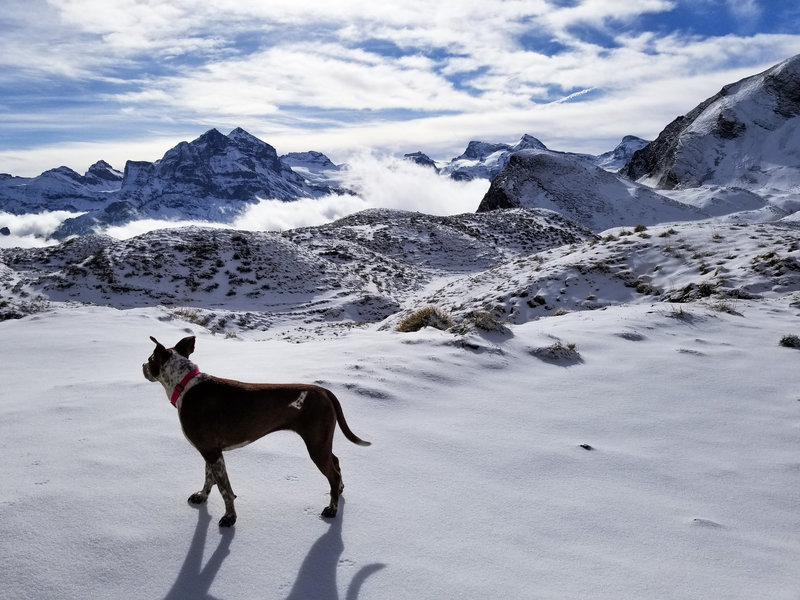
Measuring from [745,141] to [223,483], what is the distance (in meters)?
88.6

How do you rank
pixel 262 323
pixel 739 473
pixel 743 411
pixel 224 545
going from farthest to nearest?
pixel 262 323 < pixel 743 411 < pixel 739 473 < pixel 224 545

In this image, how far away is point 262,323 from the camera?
1989 cm

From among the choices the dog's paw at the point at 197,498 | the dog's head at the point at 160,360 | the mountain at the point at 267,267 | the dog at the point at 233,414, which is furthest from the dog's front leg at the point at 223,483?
the mountain at the point at 267,267

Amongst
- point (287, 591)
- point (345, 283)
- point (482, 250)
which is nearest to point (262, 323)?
point (345, 283)

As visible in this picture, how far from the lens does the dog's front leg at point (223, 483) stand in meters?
3.51

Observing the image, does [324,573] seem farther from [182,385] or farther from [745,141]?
[745,141]

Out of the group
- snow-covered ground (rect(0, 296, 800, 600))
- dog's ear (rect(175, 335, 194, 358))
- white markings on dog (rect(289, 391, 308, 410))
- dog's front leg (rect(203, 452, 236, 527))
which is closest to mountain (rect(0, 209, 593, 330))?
snow-covered ground (rect(0, 296, 800, 600))

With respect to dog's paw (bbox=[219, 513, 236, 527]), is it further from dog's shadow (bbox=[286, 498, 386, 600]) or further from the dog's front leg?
dog's shadow (bbox=[286, 498, 386, 600])

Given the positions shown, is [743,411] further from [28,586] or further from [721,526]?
[28,586]

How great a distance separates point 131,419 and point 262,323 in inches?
593

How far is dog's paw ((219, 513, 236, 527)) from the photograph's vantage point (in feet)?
11.6

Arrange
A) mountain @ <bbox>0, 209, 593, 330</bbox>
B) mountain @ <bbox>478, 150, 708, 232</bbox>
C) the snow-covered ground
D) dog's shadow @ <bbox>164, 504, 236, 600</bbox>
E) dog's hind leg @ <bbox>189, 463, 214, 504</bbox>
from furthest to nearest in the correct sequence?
mountain @ <bbox>478, 150, 708, 232</bbox> < mountain @ <bbox>0, 209, 593, 330</bbox> < dog's hind leg @ <bbox>189, 463, 214, 504</bbox> < the snow-covered ground < dog's shadow @ <bbox>164, 504, 236, 600</bbox>

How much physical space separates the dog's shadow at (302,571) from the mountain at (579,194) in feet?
168

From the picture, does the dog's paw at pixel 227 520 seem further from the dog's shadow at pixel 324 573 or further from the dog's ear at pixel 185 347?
the dog's ear at pixel 185 347
